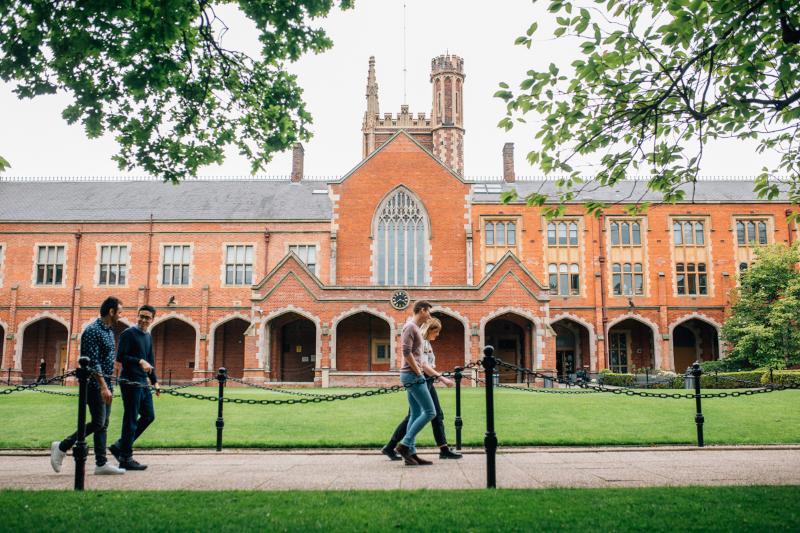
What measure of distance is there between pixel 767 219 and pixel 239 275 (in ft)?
99.1

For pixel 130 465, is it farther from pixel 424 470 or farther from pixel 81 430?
pixel 424 470

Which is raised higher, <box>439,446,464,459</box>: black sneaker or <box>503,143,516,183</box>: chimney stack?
<box>503,143,516,183</box>: chimney stack

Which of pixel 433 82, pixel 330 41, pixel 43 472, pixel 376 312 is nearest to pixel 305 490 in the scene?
pixel 43 472

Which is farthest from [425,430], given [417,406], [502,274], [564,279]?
[564,279]

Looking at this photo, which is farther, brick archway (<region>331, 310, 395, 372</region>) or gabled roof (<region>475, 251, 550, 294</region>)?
brick archway (<region>331, 310, 395, 372</region>)

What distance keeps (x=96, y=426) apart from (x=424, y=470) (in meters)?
3.59

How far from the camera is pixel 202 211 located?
36.4m

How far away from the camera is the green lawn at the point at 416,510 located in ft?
14.2

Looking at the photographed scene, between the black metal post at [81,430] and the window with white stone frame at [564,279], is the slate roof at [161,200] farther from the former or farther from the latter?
the black metal post at [81,430]

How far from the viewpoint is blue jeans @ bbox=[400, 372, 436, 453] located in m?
7.05

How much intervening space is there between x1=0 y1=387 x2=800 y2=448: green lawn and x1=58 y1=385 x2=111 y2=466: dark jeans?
1948 mm

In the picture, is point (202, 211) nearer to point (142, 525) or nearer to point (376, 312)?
point (376, 312)

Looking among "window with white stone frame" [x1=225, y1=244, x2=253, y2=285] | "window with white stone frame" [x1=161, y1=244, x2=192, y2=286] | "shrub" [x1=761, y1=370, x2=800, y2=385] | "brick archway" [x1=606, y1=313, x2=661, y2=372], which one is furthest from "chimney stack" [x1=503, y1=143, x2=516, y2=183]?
"shrub" [x1=761, y1=370, x2=800, y2=385]

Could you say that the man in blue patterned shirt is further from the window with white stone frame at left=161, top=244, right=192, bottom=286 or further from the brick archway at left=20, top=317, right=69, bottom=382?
the brick archway at left=20, top=317, right=69, bottom=382
